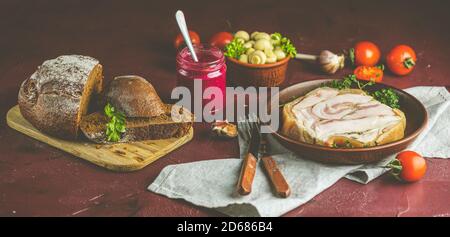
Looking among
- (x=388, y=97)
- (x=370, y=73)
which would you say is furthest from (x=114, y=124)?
(x=370, y=73)

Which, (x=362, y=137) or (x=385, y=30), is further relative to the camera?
(x=385, y=30)

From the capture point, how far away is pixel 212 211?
12.7 ft

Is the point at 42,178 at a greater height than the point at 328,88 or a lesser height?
lesser

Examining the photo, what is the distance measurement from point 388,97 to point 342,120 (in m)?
0.54

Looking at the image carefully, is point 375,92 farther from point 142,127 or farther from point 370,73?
point 142,127

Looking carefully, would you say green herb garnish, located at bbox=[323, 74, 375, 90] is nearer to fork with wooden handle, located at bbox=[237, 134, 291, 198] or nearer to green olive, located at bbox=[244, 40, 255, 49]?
green olive, located at bbox=[244, 40, 255, 49]

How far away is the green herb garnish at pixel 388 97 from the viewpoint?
460 cm

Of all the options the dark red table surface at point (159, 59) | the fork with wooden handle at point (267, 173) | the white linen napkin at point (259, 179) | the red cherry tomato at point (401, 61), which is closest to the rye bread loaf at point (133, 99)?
the dark red table surface at point (159, 59)

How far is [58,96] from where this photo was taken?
4.35m

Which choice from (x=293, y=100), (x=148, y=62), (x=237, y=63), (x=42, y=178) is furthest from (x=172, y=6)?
(x=42, y=178)

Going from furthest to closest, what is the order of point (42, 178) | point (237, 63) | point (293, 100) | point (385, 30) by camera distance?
1. point (385, 30)
2. point (237, 63)
3. point (293, 100)
4. point (42, 178)

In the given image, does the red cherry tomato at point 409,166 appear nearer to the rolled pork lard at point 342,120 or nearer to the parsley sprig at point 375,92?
the rolled pork lard at point 342,120

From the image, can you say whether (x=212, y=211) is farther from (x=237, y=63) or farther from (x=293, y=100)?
(x=237, y=63)

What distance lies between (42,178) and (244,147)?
1213 mm
